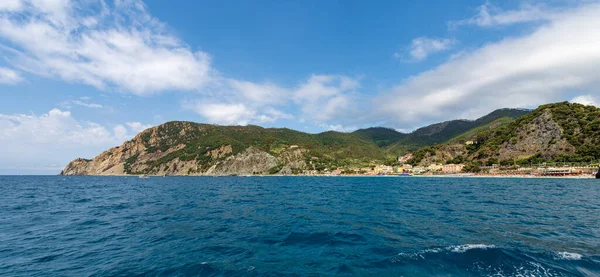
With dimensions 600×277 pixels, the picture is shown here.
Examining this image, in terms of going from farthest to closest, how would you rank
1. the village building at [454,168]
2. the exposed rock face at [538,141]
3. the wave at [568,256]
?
the village building at [454,168]
the exposed rock face at [538,141]
the wave at [568,256]

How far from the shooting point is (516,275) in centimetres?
1080

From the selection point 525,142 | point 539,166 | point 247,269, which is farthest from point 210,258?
point 525,142

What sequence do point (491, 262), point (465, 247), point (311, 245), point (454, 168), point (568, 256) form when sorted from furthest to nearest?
point (454, 168) → point (311, 245) → point (465, 247) → point (568, 256) → point (491, 262)

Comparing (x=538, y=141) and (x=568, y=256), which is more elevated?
(x=538, y=141)

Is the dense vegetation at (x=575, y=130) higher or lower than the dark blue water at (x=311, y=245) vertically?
higher

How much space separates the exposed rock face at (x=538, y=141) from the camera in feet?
516

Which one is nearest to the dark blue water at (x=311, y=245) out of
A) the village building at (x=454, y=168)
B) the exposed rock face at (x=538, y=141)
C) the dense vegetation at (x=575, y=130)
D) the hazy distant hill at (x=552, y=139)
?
the dense vegetation at (x=575, y=130)

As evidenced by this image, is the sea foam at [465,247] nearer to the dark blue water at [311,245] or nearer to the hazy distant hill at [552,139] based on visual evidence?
the dark blue water at [311,245]

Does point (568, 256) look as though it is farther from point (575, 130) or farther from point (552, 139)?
point (575, 130)

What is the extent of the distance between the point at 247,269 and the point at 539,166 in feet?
639

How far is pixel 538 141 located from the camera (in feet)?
568

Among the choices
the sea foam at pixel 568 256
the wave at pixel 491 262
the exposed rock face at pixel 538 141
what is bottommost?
the sea foam at pixel 568 256

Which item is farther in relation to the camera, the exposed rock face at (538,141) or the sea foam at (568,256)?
the exposed rock face at (538,141)

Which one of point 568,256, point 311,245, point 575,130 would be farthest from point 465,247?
point 575,130
